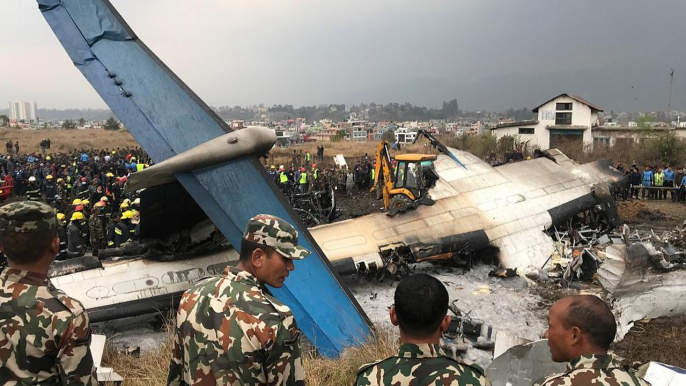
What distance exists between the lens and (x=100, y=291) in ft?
24.3

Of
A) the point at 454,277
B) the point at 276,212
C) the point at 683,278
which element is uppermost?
the point at 276,212

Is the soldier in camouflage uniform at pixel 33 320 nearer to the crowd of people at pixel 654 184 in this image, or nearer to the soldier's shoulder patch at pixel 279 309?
the soldier's shoulder patch at pixel 279 309

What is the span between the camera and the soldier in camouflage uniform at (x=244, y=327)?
2514mm

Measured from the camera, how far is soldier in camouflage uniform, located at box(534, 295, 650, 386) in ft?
7.39

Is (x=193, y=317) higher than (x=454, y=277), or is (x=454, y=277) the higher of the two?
(x=193, y=317)

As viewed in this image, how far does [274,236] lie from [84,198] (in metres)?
15.3

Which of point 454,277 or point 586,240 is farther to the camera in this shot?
point 586,240

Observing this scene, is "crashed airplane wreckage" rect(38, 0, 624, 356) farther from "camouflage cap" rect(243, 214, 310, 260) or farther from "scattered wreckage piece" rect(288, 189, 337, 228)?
"scattered wreckage piece" rect(288, 189, 337, 228)

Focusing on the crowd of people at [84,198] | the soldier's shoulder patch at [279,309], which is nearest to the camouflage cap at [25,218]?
the soldier's shoulder patch at [279,309]

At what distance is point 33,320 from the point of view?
8.06 ft

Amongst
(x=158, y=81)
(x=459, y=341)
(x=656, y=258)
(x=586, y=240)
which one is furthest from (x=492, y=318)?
(x=158, y=81)

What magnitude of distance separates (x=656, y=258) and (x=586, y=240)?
522 centimetres

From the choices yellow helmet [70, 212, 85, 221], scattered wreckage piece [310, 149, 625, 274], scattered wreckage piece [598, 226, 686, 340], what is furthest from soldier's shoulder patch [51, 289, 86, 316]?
yellow helmet [70, 212, 85, 221]

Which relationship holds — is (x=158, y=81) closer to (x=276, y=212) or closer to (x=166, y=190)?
(x=166, y=190)
